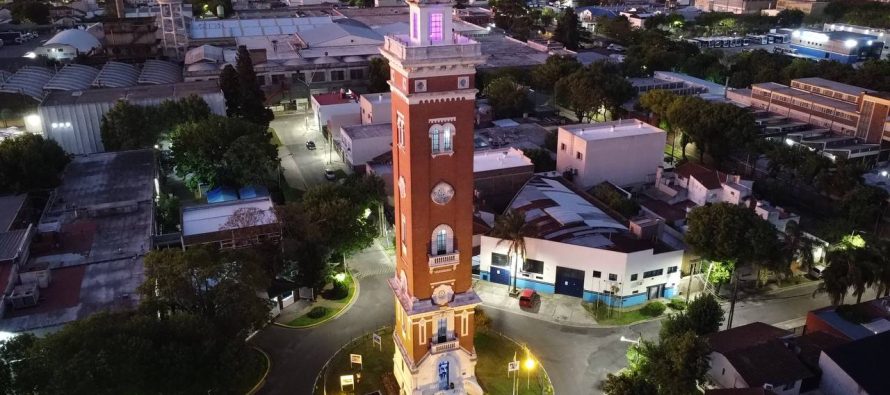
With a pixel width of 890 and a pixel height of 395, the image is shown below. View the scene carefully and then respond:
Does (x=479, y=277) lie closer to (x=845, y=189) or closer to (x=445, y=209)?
(x=445, y=209)

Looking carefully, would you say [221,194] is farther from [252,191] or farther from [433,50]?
[433,50]

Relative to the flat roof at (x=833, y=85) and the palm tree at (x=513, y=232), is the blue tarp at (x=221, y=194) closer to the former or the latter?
the palm tree at (x=513, y=232)

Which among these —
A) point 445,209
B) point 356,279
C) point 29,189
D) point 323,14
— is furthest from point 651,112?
point 323,14

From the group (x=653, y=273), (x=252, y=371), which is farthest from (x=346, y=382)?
(x=653, y=273)

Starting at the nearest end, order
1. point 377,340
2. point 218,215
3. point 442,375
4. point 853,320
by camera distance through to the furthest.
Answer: point 442,375 < point 853,320 < point 377,340 < point 218,215

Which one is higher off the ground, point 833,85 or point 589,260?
point 833,85

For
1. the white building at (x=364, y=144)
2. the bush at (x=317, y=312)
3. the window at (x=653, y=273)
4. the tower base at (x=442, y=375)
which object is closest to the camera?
the tower base at (x=442, y=375)

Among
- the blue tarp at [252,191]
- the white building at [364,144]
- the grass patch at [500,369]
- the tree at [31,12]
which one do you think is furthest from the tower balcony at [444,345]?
the tree at [31,12]
